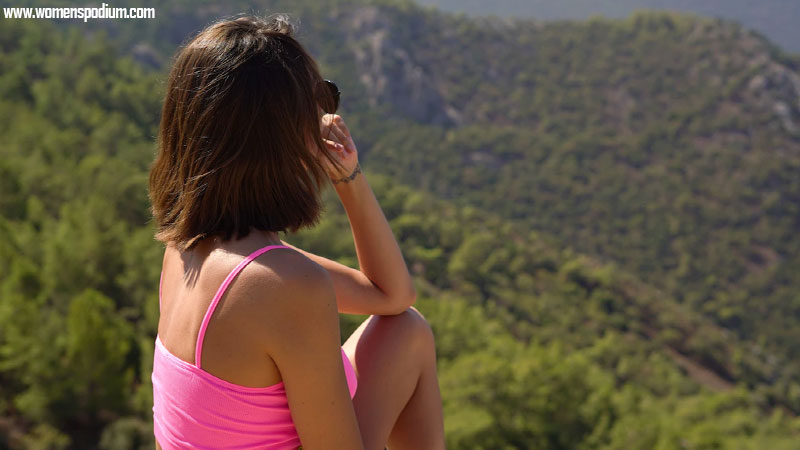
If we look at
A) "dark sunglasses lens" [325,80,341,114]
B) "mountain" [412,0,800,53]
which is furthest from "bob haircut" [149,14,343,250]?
"mountain" [412,0,800,53]

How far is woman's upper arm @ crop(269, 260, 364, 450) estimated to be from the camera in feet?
4.58

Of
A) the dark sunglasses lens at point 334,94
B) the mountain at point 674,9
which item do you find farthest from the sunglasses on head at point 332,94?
the mountain at point 674,9

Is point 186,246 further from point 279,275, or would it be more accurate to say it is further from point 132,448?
point 132,448

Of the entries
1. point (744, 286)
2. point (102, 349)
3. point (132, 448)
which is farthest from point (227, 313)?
point (744, 286)

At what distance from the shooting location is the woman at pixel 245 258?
1.43 m

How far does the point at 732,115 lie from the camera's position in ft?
287

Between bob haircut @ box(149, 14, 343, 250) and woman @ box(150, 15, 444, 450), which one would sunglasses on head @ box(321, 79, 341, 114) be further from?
bob haircut @ box(149, 14, 343, 250)

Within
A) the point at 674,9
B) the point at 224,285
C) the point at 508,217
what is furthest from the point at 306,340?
the point at 674,9

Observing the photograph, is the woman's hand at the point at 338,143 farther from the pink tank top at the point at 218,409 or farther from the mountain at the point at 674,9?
the mountain at the point at 674,9

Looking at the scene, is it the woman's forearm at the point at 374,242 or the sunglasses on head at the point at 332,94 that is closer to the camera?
the sunglasses on head at the point at 332,94

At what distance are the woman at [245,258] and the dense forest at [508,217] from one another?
53 cm

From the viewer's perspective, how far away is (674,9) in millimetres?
152250

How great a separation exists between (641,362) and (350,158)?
40.0 metres

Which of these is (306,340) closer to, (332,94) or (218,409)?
(218,409)
